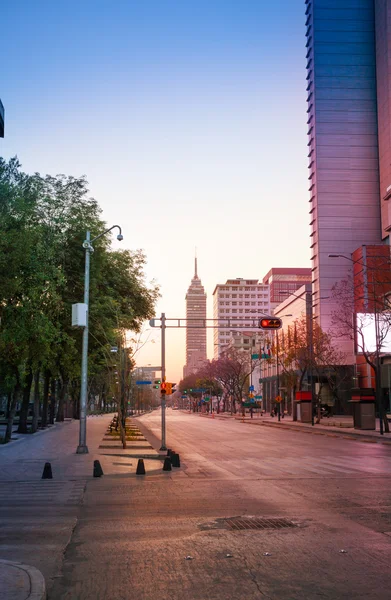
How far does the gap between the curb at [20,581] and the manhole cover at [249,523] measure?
3.75 m

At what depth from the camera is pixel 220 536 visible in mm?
9750

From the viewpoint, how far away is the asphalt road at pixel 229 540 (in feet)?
23.2

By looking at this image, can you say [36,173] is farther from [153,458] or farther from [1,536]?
[1,536]

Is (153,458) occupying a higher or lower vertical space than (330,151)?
lower

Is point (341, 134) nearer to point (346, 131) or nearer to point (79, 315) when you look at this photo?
point (346, 131)

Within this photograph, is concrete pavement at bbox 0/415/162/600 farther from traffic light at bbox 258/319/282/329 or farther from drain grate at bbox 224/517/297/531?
traffic light at bbox 258/319/282/329

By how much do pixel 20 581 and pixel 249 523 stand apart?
16.3ft

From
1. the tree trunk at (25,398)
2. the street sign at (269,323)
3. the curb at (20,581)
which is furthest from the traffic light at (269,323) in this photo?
the curb at (20,581)

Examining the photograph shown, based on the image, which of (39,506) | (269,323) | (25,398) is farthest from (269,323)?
(39,506)

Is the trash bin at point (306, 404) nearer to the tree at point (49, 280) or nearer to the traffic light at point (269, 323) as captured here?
the tree at point (49, 280)

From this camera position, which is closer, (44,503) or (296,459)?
(44,503)

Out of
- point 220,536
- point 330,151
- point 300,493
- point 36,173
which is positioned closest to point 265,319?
point 36,173

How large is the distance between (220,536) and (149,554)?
155 cm

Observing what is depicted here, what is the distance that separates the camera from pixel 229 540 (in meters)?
9.45
